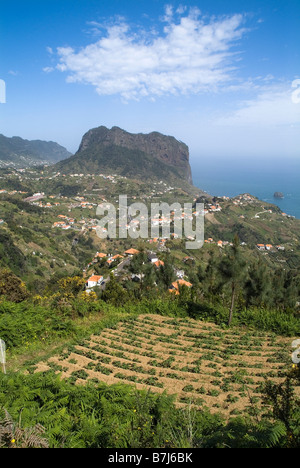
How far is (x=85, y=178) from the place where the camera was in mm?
163750

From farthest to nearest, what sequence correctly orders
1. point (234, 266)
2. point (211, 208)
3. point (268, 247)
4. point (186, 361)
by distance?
point (211, 208), point (268, 247), point (234, 266), point (186, 361)

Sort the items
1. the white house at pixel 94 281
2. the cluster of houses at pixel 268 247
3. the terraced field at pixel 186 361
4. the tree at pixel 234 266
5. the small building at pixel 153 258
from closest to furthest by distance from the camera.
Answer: the terraced field at pixel 186 361, the tree at pixel 234 266, the white house at pixel 94 281, the small building at pixel 153 258, the cluster of houses at pixel 268 247

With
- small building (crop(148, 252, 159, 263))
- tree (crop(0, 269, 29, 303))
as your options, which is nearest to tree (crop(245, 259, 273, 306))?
tree (crop(0, 269, 29, 303))

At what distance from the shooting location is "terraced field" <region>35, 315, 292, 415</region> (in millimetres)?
5867

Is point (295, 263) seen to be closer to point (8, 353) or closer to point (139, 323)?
point (139, 323)

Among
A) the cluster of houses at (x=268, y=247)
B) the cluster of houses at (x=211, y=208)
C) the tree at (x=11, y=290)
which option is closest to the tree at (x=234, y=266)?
the tree at (x=11, y=290)

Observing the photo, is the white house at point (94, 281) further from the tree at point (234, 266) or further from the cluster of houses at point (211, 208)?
the cluster of houses at point (211, 208)

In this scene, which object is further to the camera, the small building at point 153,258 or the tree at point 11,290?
the small building at point 153,258

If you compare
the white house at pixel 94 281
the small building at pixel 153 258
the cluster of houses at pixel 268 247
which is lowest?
the cluster of houses at pixel 268 247

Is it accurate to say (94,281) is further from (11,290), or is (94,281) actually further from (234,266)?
(234,266)

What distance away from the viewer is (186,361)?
725 cm

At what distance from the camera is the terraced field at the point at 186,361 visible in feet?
19.2

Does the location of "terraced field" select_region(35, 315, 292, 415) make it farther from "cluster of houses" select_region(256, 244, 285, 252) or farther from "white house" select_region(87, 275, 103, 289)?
"cluster of houses" select_region(256, 244, 285, 252)

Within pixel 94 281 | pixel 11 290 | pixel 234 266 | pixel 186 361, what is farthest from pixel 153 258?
pixel 186 361
